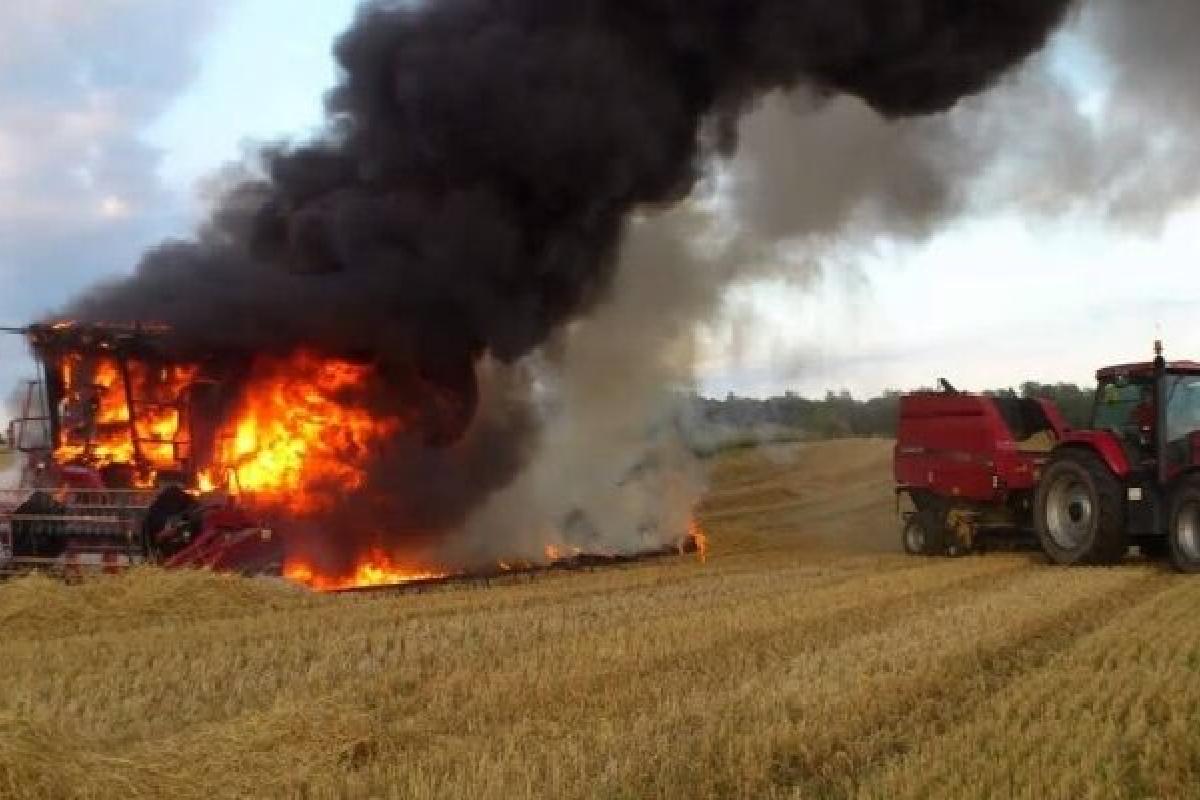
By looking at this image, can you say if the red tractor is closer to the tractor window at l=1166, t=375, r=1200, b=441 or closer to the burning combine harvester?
the tractor window at l=1166, t=375, r=1200, b=441

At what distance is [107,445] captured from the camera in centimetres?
1302

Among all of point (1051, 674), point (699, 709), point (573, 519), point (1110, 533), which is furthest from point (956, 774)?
point (573, 519)

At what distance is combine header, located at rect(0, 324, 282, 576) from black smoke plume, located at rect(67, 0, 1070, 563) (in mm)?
547

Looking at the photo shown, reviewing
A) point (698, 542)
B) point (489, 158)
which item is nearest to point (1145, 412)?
point (698, 542)

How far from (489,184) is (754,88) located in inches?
126

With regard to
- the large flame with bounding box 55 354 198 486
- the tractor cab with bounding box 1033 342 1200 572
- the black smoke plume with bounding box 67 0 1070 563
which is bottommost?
the tractor cab with bounding box 1033 342 1200 572

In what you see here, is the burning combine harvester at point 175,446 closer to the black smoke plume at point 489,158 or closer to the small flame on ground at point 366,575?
the small flame on ground at point 366,575

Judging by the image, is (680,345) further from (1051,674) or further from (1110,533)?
(1051,674)

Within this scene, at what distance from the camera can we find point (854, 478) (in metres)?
28.0

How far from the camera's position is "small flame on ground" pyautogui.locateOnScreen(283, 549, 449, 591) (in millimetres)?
12875

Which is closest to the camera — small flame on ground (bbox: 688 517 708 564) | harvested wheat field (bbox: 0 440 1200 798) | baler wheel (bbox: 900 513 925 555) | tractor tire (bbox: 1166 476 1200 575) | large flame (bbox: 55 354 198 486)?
harvested wheat field (bbox: 0 440 1200 798)

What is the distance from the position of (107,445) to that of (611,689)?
334 inches

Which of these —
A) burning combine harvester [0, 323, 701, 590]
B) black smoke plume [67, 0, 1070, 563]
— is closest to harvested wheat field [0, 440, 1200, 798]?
burning combine harvester [0, 323, 701, 590]

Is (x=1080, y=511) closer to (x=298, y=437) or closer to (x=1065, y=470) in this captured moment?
(x=1065, y=470)
